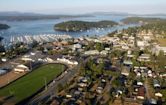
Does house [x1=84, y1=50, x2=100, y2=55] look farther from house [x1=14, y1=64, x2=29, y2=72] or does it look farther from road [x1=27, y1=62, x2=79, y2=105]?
house [x1=14, y1=64, x2=29, y2=72]

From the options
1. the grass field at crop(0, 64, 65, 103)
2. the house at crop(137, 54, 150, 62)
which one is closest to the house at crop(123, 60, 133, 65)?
the house at crop(137, 54, 150, 62)

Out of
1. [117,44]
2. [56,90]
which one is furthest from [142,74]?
[117,44]

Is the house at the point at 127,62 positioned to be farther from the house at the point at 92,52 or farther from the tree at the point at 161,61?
the house at the point at 92,52

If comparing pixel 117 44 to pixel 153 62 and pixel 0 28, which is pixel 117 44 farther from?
pixel 0 28

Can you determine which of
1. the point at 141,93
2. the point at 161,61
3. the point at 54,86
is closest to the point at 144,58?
the point at 161,61

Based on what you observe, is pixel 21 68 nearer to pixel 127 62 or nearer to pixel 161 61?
pixel 127 62
